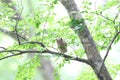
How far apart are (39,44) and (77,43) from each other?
0.38 meters

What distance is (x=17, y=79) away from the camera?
3.05 m

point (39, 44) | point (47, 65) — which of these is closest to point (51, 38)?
point (39, 44)

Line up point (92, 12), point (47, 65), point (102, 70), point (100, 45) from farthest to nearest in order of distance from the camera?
point (47, 65) → point (100, 45) → point (102, 70) → point (92, 12)

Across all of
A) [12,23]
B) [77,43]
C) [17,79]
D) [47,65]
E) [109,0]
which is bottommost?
[47,65]

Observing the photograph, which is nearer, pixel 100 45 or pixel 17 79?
pixel 17 79

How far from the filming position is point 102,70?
3.00 m

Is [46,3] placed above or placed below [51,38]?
above

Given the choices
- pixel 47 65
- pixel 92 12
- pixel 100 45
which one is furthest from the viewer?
pixel 47 65

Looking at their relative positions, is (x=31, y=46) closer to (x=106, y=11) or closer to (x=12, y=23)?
(x=12, y=23)

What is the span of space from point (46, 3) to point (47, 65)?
4.01 meters

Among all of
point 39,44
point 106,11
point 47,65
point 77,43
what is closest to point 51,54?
point 39,44

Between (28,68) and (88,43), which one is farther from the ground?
(88,43)

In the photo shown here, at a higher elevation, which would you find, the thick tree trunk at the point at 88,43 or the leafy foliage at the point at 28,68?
the thick tree trunk at the point at 88,43

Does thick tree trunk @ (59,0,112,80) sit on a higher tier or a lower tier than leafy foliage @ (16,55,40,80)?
higher
